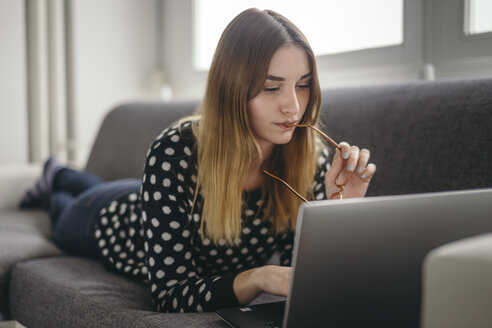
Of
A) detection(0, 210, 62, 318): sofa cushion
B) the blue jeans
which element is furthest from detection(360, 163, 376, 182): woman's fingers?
detection(0, 210, 62, 318): sofa cushion

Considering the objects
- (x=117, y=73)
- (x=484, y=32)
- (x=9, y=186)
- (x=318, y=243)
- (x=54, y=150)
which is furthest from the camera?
(x=117, y=73)

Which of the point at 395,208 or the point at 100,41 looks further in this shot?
the point at 100,41

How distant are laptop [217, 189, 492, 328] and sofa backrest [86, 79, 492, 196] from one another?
0.47m

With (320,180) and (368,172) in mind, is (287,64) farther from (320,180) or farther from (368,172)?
(320,180)

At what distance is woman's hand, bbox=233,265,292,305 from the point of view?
2.47 ft

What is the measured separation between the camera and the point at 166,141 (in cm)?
105

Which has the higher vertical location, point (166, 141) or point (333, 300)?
point (166, 141)

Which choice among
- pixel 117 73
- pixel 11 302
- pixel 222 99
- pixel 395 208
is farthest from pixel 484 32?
pixel 117 73

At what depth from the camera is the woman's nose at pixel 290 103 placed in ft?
3.03

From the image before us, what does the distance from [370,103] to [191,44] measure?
2.11 meters

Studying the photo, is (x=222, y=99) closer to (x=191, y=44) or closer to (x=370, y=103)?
(x=370, y=103)

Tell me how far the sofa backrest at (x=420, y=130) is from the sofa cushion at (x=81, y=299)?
17.1 inches

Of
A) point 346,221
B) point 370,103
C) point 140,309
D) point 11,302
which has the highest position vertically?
point 370,103

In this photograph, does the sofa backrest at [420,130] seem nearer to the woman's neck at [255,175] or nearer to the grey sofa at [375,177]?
the grey sofa at [375,177]
